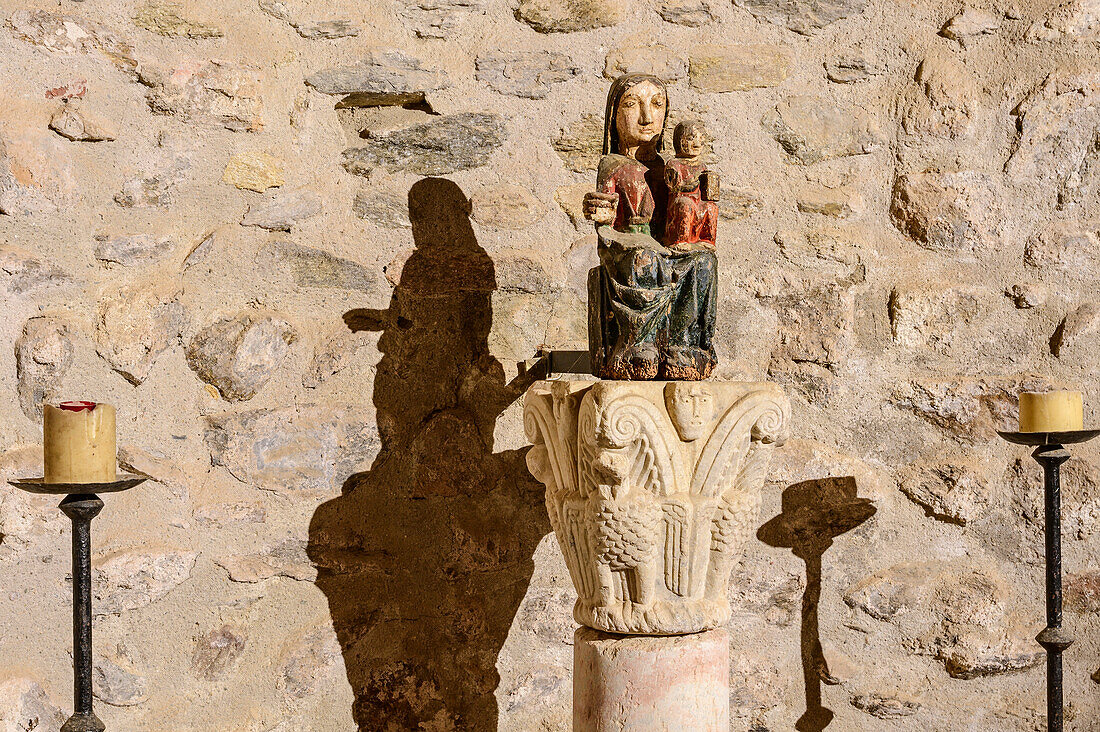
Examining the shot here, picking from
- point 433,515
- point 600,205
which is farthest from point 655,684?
point 600,205

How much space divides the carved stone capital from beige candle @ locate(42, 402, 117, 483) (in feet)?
2.57

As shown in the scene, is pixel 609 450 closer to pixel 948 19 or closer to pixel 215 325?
pixel 215 325

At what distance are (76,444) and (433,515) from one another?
92 cm

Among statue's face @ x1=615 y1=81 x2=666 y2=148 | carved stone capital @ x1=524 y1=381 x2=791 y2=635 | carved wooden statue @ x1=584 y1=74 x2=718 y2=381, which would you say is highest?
statue's face @ x1=615 y1=81 x2=666 y2=148

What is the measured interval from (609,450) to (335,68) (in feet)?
4.00

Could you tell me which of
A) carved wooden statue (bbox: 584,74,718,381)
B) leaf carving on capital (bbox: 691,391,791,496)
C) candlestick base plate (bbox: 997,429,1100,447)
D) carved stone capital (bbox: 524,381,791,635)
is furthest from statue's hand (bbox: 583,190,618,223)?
candlestick base plate (bbox: 997,429,1100,447)

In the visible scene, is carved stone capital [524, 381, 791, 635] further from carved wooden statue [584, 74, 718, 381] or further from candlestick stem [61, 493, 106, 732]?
candlestick stem [61, 493, 106, 732]

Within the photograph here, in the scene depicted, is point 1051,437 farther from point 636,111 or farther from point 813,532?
point 636,111

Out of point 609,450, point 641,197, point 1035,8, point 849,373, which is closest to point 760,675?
point 849,373

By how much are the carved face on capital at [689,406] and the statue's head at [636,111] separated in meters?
0.49

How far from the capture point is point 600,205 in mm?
1955

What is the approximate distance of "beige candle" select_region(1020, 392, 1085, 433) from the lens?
2.12 m

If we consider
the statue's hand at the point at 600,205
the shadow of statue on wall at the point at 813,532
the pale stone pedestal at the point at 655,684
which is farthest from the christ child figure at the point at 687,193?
the shadow of statue on wall at the point at 813,532

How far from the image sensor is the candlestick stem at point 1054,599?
2205 mm
